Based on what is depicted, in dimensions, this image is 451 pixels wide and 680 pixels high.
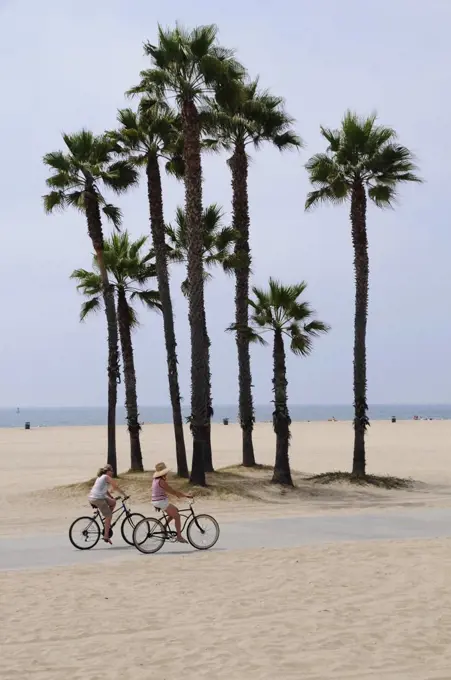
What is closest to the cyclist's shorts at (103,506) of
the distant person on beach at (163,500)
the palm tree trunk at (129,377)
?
the distant person on beach at (163,500)

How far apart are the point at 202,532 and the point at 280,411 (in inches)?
532

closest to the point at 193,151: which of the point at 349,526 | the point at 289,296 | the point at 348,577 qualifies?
the point at 289,296

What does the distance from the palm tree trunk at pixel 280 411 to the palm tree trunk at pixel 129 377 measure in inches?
234

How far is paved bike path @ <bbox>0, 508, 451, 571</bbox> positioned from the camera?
52.9 ft

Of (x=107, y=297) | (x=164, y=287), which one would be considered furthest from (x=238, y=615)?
(x=107, y=297)

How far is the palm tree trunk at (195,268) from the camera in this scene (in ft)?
91.4

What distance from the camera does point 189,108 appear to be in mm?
28547

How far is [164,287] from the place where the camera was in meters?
30.7

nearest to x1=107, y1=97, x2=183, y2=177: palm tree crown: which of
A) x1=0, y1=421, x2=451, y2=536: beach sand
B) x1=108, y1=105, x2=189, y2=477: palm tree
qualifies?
x1=108, y1=105, x2=189, y2=477: palm tree

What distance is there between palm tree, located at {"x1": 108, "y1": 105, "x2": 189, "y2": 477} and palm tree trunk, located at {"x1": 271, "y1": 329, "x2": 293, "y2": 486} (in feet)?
Result: 10.8

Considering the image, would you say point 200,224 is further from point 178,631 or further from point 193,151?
point 178,631

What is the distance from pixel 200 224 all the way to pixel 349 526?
12.1m

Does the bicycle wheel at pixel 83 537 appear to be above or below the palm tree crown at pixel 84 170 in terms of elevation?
below

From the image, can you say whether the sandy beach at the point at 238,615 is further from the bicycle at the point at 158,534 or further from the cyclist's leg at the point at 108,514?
the cyclist's leg at the point at 108,514
